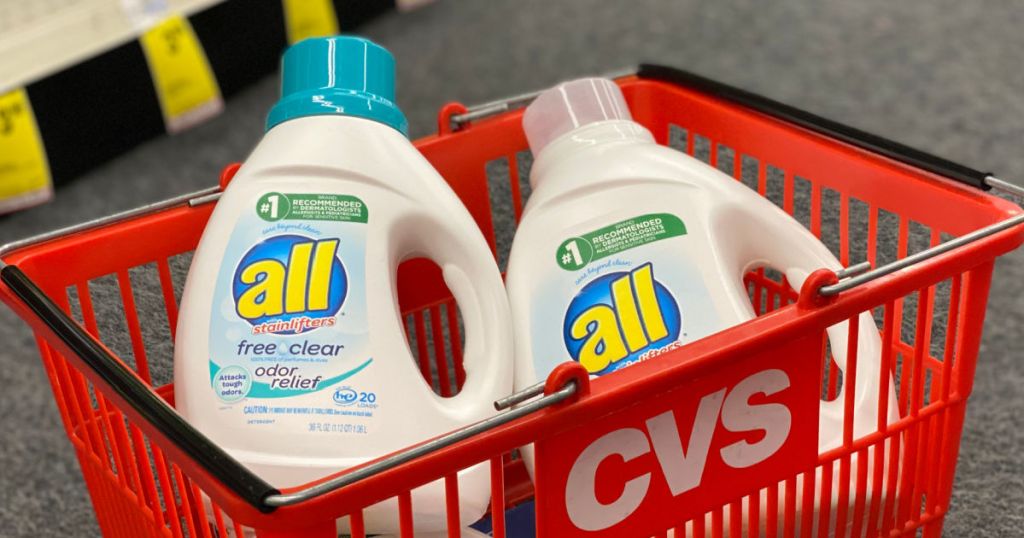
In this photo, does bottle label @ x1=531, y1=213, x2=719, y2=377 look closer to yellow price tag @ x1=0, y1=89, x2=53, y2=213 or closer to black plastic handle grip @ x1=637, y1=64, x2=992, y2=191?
black plastic handle grip @ x1=637, y1=64, x2=992, y2=191

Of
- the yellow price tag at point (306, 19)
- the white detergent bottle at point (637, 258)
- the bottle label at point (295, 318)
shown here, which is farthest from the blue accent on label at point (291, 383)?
the yellow price tag at point (306, 19)

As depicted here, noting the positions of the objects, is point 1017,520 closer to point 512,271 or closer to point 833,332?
point 833,332

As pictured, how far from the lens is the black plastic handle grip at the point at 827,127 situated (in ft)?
2.03

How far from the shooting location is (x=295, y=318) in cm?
55

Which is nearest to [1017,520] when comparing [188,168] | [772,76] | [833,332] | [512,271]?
[833,332]

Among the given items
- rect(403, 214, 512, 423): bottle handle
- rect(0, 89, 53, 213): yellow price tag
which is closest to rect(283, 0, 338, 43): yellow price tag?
rect(0, 89, 53, 213): yellow price tag

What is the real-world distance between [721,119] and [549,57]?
88 cm

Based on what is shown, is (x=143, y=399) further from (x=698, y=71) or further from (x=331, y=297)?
(x=698, y=71)

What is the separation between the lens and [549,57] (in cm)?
160

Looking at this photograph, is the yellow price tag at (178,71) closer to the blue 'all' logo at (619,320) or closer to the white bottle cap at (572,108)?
the white bottle cap at (572,108)

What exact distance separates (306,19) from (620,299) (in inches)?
36.9

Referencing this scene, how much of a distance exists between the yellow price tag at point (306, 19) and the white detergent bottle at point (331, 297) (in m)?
0.82

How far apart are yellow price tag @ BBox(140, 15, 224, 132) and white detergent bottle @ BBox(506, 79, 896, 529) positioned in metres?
0.69

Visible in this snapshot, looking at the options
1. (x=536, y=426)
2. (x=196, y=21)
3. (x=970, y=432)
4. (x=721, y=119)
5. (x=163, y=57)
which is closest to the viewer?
(x=536, y=426)
